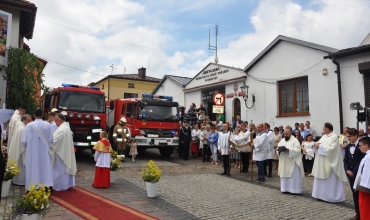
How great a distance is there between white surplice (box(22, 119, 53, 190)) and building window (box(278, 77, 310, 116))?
11806 mm

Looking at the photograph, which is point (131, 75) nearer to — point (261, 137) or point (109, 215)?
point (261, 137)

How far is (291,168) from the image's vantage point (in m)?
8.87

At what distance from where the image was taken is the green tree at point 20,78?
12648 mm

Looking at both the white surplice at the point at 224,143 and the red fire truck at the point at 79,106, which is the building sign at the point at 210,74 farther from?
the red fire truck at the point at 79,106

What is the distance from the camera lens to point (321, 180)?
26.6 feet

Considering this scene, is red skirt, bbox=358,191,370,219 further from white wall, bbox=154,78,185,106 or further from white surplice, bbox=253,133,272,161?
white wall, bbox=154,78,185,106

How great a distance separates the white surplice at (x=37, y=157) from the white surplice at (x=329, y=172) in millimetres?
6797

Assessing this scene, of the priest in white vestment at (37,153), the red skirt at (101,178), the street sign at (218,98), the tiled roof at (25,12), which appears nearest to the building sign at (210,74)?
the street sign at (218,98)

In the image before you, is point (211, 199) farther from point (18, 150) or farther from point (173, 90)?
point (173, 90)

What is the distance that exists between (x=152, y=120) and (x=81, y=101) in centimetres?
340

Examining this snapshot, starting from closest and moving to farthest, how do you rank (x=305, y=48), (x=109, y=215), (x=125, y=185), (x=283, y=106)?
(x=109, y=215) → (x=125, y=185) → (x=305, y=48) → (x=283, y=106)

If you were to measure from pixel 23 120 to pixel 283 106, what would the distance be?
12269 mm

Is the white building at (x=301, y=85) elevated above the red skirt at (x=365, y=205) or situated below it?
above

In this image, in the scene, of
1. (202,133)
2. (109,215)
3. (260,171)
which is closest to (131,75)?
(202,133)
